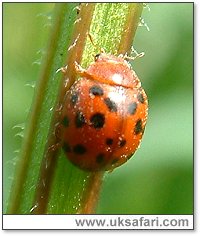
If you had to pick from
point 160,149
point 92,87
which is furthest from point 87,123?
point 160,149

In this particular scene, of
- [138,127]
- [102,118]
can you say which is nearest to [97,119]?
[102,118]

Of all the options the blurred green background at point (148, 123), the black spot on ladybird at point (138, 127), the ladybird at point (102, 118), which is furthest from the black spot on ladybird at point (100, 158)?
the blurred green background at point (148, 123)

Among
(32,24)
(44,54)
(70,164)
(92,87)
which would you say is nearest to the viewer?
(44,54)

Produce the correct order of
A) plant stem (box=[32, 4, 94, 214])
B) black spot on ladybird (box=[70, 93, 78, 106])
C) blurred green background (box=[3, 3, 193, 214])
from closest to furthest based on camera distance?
1. plant stem (box=[32, 4, 94, 214])
2. black spot on ladybird (box=[70, 93, 78, 106])
3. blurred green background (box=[3, 3, 193, 214])

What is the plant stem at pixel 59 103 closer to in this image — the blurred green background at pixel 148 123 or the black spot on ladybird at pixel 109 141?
the black spot on ladybird at pixel 109 141

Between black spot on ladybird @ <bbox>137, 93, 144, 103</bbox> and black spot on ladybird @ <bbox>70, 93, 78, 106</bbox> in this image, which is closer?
black spot on ladybird @ <bbox>70, 93, 78, 106</bbox>

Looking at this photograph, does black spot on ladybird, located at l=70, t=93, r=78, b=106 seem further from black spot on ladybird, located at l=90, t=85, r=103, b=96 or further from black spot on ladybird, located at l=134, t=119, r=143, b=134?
black spot on ladybird, located at l=134, t=119, r=143, b=134

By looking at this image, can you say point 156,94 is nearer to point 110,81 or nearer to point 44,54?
point 110,81

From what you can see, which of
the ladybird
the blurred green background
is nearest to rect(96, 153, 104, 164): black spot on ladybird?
the ladybird
